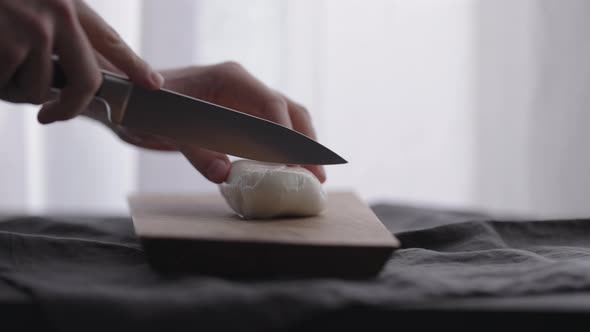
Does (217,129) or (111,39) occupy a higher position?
(111,39)

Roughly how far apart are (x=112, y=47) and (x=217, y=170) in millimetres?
219

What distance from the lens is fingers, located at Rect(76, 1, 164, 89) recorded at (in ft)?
2.63

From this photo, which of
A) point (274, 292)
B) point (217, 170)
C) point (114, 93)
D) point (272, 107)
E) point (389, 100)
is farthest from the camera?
point (389, 100)

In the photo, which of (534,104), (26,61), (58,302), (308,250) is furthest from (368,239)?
(534,104)

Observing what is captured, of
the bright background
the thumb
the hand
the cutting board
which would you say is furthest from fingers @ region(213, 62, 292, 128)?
the bright background

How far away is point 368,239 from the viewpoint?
2.18 feet

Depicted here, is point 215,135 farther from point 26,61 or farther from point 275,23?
point 275,23

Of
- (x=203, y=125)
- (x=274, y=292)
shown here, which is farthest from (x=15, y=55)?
(x=274, y=292)

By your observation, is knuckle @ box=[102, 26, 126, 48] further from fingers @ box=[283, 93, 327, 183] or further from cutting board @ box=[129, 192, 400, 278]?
fingers @ box=[283, 93, 327, 183]

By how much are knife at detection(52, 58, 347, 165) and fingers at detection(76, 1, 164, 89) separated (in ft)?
0.04

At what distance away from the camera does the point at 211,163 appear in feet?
3.06

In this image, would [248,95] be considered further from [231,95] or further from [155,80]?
[155,80]

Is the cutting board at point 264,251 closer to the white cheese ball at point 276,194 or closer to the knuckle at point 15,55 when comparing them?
the white cheese ball at point 276,194

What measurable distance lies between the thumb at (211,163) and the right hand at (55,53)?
0.48 ft
